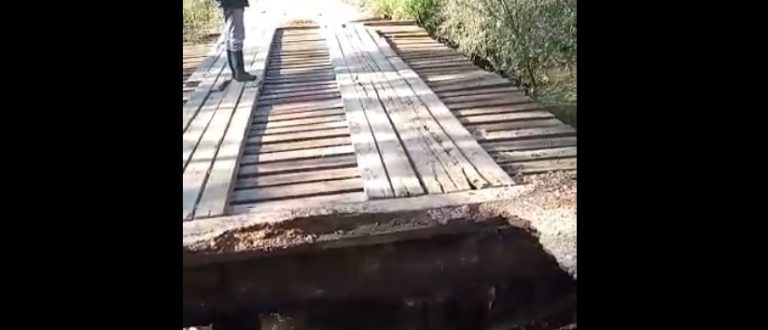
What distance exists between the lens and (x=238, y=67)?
189 centimetres

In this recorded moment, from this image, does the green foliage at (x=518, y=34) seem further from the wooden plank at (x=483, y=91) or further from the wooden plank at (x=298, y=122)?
the wooden plank at (x=298, y=122)

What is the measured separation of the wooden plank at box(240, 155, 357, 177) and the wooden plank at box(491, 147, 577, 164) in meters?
0.31

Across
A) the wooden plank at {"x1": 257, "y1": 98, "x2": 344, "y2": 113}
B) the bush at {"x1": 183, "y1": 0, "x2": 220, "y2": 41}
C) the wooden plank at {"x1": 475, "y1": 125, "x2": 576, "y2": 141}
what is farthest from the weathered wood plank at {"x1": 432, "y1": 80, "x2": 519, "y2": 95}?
the bush at {"x1": 183, "y1": 0, "x2": 220, "y2": 41}

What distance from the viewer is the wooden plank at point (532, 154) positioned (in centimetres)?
192

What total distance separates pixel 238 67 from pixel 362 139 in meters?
0.29

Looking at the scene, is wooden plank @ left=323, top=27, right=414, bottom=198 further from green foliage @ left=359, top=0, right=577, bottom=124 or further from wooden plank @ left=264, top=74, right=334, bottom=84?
green foliage @ left=359, top=0, right=577, bottom=124

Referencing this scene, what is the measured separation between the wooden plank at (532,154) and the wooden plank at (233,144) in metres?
0.50

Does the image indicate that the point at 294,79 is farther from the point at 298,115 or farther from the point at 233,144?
the point at 233,144

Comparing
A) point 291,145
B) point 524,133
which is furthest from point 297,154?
point 524,133
